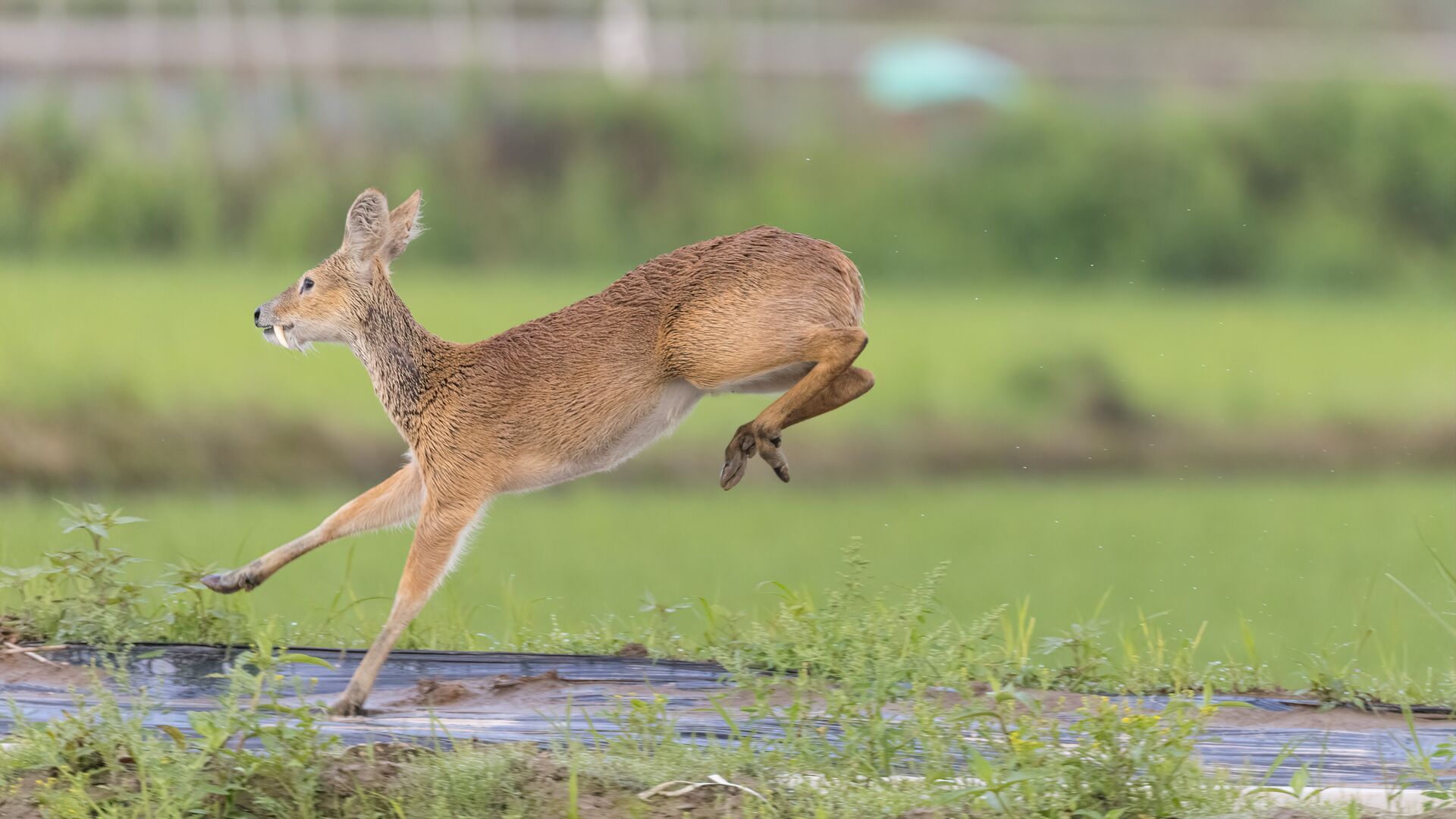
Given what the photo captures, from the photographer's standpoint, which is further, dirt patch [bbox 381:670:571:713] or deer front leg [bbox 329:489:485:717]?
dirt patch [bbox 381:670:571:713]

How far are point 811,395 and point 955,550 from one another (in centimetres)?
694

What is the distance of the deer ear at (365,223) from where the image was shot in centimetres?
595

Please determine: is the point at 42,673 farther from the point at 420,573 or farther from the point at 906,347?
the point at 906,347

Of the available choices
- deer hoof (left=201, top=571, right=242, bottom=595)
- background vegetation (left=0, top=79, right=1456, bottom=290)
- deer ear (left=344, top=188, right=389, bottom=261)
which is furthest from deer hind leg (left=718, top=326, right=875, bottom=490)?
background vegetation (left=0, top=79, right=1456, bottom=290)

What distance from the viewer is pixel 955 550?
40.4 ft

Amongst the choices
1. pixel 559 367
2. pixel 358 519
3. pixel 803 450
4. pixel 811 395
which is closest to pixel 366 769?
pixel 358 519

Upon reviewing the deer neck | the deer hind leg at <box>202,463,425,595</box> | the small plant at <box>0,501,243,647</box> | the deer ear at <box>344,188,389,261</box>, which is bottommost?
the small plant at <box>0,501,243,647</box>

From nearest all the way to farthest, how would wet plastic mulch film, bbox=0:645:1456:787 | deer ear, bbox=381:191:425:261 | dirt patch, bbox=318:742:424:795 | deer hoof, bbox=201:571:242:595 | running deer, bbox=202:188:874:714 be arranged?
dirt patch, bbox=318:742:424:795
wet plastic mulch film, bbox=0:645:1456:787
running deer, bbox=202:188:874:714
deer ear, bbox=381:191:425:261
deer hoof, bbox=201:571:242:595

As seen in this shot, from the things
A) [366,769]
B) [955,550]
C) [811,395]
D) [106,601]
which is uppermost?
[811,395]

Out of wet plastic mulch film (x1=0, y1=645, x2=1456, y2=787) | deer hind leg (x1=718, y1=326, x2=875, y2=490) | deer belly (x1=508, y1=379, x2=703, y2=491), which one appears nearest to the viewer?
wet plastic mulch film (x1=0, y1=645, x2=1456, y2=787)

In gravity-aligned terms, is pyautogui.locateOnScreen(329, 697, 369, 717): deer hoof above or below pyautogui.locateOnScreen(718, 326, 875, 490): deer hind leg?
below

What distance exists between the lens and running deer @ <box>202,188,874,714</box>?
568 cm

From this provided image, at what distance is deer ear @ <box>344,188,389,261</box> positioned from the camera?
19.5 feet

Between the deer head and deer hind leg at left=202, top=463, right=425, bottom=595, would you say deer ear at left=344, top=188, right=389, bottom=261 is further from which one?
deer hind leg at left=202, top=463, right=425, bottom=595
